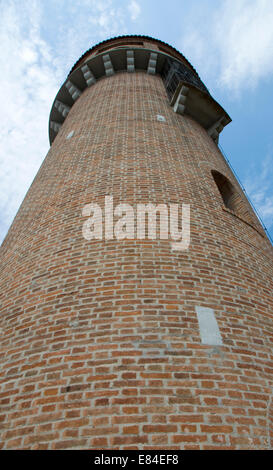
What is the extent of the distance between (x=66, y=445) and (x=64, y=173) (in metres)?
4.33

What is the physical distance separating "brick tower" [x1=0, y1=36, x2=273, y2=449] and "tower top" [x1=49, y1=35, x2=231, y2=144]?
2.72 meters

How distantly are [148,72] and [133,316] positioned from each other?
9137 mm

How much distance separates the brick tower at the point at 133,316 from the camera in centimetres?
221

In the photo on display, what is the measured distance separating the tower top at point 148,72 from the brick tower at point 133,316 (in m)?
2.72

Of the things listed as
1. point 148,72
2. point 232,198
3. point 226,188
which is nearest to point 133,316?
point 232,198

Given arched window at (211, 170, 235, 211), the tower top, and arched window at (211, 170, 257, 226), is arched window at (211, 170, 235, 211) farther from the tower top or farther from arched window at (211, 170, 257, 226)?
the tower top

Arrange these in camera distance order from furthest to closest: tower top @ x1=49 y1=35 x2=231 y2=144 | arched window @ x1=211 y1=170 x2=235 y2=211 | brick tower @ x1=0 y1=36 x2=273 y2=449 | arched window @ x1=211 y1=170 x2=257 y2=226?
tower top @ x1=49 y1=35 x2=231 y2=144 → arched window @ x1=211 y1=170 x2=235 y2=211 → arched window @ x1=211 y1=170 x2=257 y2=226 → brick tower @ x1=0 y1=36 x2=273 y2=449

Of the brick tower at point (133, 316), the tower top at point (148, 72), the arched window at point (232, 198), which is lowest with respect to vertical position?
the brick tower at point (133, 316)

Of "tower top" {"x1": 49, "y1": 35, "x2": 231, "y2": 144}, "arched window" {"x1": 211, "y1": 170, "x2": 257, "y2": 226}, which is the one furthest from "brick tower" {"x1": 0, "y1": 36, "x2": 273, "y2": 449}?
"tower top" {"x1": 49, "y1": 35, "x2": 231, "y2": 144}

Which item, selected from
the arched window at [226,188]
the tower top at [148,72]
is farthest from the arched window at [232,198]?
the tower top at [148,72]

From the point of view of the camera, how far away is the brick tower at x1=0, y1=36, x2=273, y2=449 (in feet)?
7.24

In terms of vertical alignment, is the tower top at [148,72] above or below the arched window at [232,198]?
above

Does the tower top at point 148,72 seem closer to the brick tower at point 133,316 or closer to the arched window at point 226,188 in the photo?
the arched window at point 226,188
